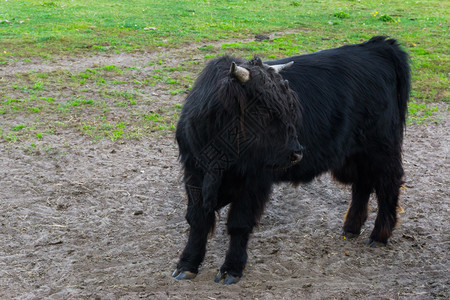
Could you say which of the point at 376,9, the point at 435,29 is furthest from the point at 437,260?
the point at 376,9

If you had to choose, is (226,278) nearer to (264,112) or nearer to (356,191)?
(264,112)

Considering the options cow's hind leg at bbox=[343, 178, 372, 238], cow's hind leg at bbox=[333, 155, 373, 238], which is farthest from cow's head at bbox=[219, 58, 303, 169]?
cow's hind leg at bbox=[343, 178, 372, 238]

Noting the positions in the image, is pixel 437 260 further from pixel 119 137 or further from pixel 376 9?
pixel 376 9

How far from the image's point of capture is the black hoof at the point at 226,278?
13.8 feet

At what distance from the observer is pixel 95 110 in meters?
8.02

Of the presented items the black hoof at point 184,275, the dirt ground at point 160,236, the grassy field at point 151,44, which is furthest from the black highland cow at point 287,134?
the grassy field at point 151,44

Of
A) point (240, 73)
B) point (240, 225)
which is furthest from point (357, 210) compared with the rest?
point (240, 73)

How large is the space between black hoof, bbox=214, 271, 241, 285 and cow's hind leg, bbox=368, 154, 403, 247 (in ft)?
5.21

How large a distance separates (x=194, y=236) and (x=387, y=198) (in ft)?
6.58

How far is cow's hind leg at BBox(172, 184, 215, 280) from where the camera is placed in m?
4.18

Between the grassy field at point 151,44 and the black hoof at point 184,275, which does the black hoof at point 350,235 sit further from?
the grassy field at point 151,44

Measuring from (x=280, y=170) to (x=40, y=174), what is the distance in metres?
3.19

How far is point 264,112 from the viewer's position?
3807 millimetres

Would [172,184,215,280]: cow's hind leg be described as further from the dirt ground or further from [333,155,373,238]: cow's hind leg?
[333,155,373,238]: cow's hind leg
